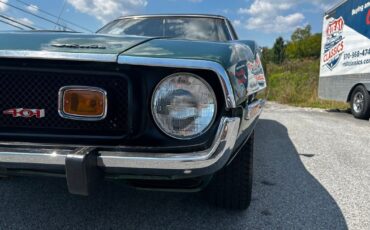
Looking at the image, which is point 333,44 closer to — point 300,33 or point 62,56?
point 62,56

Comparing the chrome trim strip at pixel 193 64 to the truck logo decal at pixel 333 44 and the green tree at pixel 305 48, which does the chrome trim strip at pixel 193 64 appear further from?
the green tree at pixel 305 48

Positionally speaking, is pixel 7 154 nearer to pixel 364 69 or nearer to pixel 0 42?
pixel 0 42

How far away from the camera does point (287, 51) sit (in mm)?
61875

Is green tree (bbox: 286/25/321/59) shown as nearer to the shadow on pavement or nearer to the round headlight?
the shadow on pavement

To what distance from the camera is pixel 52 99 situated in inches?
64.6

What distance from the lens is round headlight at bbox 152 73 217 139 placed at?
150cm

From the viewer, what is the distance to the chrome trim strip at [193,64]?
1.41m

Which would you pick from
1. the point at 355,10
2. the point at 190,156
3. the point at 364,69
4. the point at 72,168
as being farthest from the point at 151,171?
the point at 355,10

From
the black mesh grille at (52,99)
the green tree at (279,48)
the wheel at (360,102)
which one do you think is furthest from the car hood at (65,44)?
the green tree at (279,48)

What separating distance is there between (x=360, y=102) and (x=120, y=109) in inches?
282

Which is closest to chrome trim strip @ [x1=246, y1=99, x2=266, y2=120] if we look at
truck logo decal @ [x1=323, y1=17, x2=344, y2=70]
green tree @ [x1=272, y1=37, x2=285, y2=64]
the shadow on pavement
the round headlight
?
the round headlight

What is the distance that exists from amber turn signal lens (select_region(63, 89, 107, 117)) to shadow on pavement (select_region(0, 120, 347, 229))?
78 cm

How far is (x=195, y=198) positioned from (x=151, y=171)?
3.38 feet

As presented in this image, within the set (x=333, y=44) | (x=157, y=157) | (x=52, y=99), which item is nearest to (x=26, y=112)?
(x=52, y=99)
